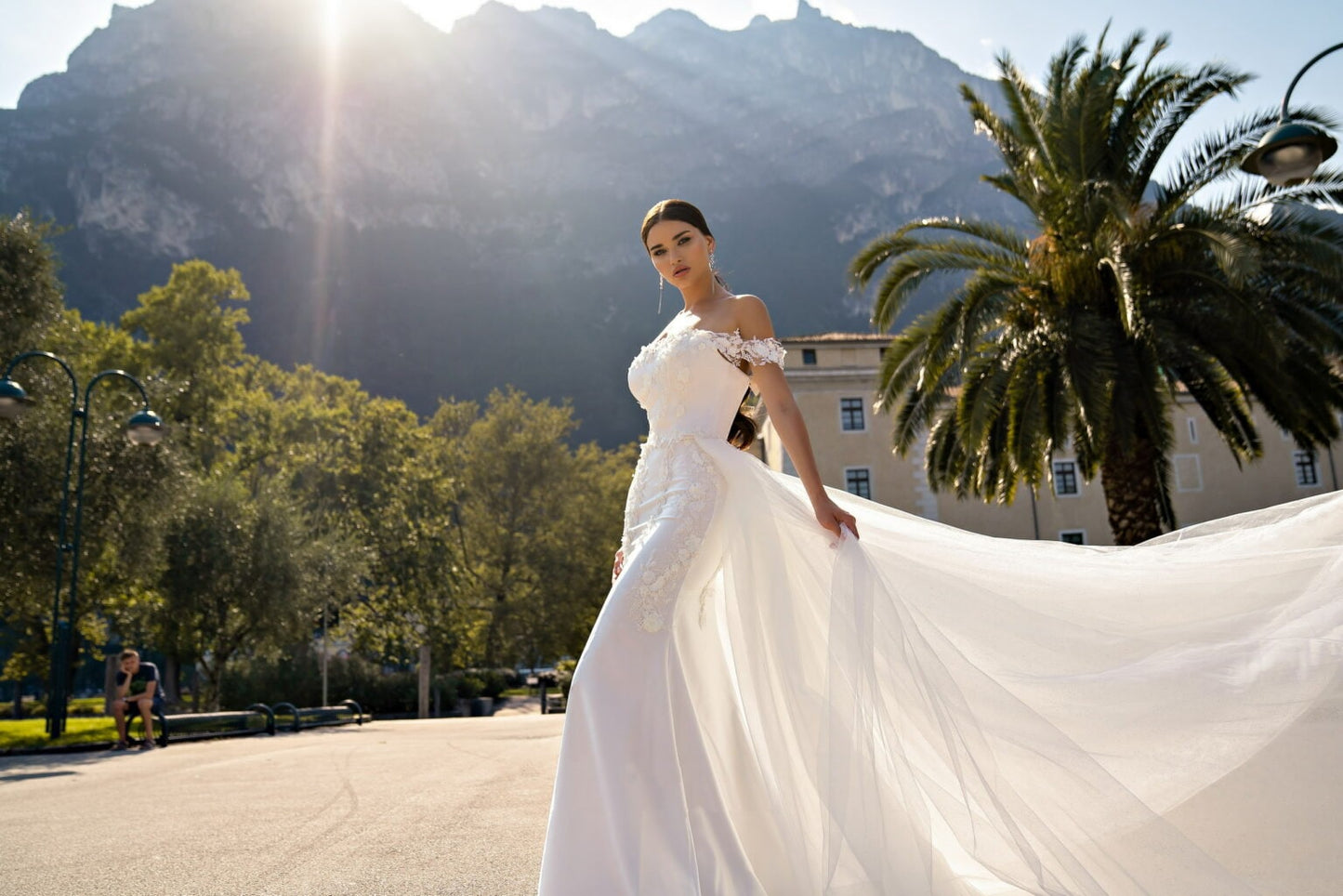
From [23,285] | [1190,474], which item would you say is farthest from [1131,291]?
[1190,474]

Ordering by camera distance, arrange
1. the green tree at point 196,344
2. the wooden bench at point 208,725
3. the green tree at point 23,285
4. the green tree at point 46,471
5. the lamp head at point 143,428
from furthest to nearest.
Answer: the green tree at point 196,344 → the green tree at point 23,285 → the green tree at point 46,471 → the lamp head at point 143,428 → the wooden bench at point 208,725

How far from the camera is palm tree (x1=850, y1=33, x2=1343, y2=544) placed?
45.5 feet

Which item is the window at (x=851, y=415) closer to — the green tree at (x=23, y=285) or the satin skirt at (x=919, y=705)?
the green tree at (x=23, y=285)

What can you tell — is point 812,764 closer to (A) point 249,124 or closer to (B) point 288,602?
(B) point 288,602

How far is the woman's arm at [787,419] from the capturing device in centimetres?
385

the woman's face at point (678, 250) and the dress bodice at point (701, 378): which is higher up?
the woman's face at point (678, 250)

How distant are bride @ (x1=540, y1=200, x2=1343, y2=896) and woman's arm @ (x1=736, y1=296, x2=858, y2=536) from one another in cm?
1

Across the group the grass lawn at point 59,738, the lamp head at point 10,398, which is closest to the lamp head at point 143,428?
the lamp head at point 10,398

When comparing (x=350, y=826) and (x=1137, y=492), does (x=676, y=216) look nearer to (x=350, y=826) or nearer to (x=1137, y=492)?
(x=350, y=826)

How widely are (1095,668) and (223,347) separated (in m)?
33.0

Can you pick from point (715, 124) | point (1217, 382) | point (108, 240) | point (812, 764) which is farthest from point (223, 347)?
point (715, 124)

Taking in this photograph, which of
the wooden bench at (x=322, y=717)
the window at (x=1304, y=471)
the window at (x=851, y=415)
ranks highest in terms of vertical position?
the window at (x=851, y=415)

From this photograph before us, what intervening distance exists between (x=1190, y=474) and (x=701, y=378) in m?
49.1

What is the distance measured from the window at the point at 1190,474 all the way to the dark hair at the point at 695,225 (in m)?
48.0
